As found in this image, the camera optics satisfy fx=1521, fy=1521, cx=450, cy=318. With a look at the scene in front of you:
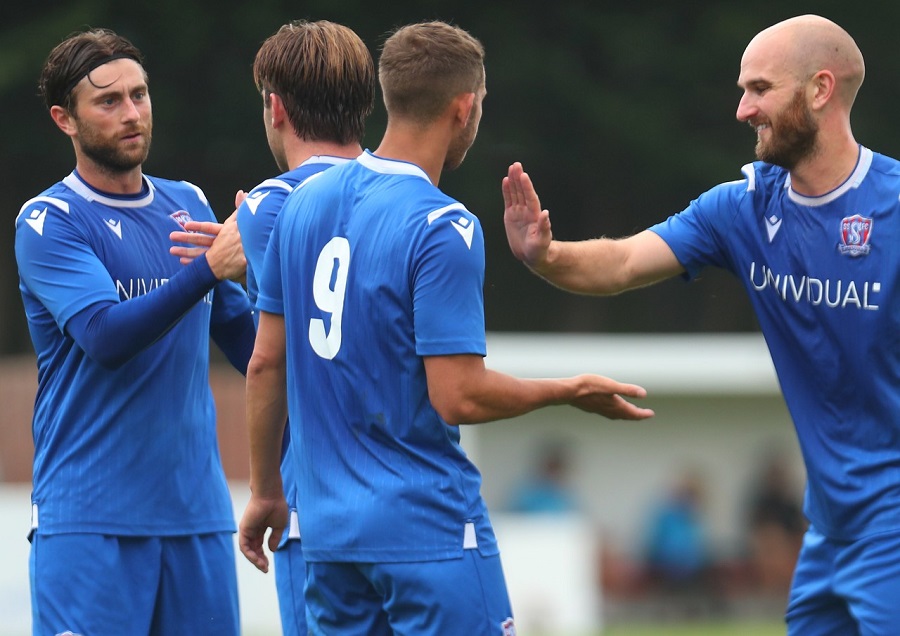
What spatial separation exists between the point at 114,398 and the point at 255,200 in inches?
36.1

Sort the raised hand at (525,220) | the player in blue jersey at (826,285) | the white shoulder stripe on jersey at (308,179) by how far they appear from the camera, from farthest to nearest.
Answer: the raised hand at (525,220), the player in blue jersey at (826,285), the white shoulder stripe on jersey at (308,179)

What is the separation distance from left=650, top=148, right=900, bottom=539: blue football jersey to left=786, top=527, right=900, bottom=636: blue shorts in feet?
0.19

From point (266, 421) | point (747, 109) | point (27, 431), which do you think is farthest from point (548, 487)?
point (266, 421)

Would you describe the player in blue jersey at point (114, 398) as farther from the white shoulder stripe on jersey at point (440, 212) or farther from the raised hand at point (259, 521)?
the white shoulder stripe on jersey at point (440, 212)

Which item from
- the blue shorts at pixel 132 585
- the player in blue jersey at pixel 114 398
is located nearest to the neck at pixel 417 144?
the player in blue jersey at pixel 114 398

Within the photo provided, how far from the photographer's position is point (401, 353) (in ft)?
13.0

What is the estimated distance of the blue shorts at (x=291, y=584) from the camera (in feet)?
14.8

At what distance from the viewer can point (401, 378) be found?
3951 millimetres

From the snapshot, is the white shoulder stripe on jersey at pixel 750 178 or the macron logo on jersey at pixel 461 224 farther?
the white shoulder stripe on jersey at pixel 750 178

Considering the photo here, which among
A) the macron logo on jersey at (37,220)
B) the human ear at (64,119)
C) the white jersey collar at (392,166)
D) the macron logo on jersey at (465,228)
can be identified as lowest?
the macron logo on jersey at (465,228)

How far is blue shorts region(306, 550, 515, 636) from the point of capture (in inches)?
155

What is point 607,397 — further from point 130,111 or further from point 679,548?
point 679,548

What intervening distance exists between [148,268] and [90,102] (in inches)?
23.3

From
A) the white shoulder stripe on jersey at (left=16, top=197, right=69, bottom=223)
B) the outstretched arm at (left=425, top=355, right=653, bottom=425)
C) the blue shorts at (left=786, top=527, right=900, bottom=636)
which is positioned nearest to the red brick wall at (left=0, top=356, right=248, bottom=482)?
the white shoulder stripe on jersey at (left=16, top=197, right=69, bottom=223)
